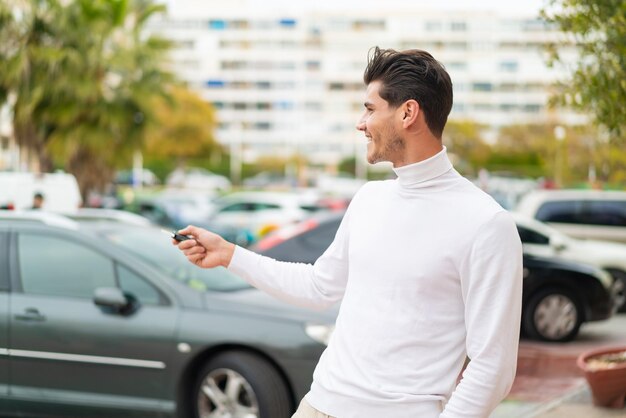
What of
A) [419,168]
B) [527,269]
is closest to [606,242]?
[527,269]

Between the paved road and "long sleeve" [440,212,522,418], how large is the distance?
13.5ft

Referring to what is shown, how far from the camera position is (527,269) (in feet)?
35.6

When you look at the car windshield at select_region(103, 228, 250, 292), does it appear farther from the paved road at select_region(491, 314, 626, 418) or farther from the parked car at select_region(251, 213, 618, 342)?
the parked car at select_region(251, 213, 618, 342)

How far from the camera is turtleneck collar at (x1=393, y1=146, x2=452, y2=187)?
2635 millimetres

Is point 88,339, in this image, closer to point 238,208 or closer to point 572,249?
point 572,249

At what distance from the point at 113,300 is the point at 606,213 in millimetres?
9929

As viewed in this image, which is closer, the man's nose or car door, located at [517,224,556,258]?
the man's nose

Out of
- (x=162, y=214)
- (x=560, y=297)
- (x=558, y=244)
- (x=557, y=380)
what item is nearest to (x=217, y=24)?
(x=162, y=214)

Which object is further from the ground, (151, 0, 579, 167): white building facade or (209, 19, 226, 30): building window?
(209, 19, 226, 30): building window

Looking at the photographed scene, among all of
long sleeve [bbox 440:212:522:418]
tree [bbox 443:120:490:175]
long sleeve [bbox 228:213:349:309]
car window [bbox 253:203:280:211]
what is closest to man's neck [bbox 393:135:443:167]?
long sleeve [bbox 440:212:522:418]

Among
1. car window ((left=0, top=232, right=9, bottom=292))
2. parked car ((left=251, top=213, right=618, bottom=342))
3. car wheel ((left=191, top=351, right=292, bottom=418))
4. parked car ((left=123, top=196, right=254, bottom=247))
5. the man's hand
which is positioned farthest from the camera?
parked car ((left=123, top=196, right=254, bottom=247))

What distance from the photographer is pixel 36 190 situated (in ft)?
53.6

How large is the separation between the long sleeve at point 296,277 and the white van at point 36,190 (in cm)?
1348

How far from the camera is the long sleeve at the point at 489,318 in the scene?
2.44 metres
